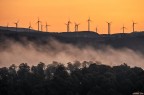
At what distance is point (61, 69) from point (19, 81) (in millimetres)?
11683

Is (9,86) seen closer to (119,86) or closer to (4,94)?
(4,94)

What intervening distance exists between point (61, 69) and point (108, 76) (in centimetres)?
1068

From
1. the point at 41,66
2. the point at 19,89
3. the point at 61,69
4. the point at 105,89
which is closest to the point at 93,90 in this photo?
the point at 105,89

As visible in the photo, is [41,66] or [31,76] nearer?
[31,76]

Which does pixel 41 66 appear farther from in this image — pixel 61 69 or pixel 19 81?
pixel 19 81

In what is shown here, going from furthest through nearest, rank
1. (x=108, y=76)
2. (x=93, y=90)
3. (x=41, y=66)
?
(x=41, y=66) → (x=108, y=76) → (x=93, y=90)

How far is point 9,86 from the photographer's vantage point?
124688 millimetres

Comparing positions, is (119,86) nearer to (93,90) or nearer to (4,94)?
(93,90)

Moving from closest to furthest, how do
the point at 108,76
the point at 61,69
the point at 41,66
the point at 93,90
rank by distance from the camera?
the point at 93,90, the point at 108,76, the point at 61,69, the point at 41,66

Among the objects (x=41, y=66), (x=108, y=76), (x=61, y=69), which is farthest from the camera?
(x=41, y=66)

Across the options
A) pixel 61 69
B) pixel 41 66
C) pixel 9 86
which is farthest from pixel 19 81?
pixel 41 66

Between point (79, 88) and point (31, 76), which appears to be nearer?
point (79, 88)

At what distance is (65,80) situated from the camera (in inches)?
4924

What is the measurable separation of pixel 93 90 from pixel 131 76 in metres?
11.0
